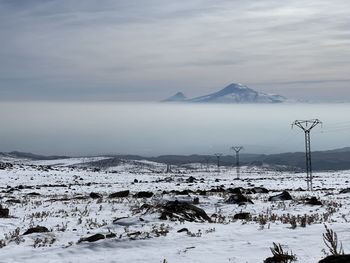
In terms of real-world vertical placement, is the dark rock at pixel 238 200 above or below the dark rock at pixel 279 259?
below

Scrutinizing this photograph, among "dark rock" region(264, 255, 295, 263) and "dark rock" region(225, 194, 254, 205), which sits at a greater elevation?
"dark rock" region(264, 255, 295, 263)

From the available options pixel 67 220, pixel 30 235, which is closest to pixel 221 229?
pixel 30 235

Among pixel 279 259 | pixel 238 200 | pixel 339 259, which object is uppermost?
pixel 339 259

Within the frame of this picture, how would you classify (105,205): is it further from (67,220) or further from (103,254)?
(103,254)

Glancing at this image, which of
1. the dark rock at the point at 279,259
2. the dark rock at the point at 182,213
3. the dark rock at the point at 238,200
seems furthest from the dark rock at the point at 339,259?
the dark rock at the point at 238,200

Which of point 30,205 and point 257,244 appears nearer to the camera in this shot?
point 257,244

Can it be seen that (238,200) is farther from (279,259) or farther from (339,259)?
(339,259)

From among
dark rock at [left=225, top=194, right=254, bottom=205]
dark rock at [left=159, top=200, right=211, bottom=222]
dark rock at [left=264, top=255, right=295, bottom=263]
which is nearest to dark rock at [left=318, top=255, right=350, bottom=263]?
dark rock at [left=264, top=255, right=295, bottom=263]

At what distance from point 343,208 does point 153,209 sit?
372 inches

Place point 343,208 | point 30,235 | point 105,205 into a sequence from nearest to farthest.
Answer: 1. point 30,235
2. point 343,208
3. point 105,205

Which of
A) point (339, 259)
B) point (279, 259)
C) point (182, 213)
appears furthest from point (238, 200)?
point (339, 259)

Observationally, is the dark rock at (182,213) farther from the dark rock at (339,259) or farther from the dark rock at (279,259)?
the dark rock at (339,259)

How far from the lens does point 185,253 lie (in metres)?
10.9

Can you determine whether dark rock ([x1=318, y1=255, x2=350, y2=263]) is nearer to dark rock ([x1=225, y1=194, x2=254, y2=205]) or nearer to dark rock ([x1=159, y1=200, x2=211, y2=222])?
dark rock ([x1=159, y1=200, x2=211, y2=222])
